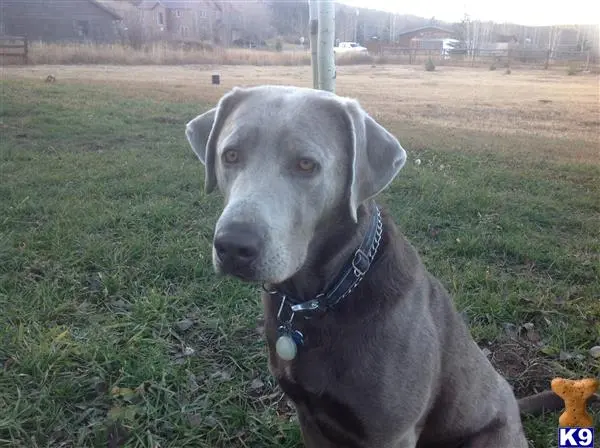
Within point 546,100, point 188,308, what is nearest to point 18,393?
point 188,308

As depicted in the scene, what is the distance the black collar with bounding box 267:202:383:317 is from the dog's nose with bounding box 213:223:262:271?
41cm

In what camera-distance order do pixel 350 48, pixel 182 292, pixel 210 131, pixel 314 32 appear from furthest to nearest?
pixel 350 48 < pixel 314 32 < pixel 182 292 < pixel 210 131

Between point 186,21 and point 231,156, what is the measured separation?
10.0 metres

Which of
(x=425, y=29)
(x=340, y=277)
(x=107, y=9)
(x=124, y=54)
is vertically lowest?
(x=340, y=277)

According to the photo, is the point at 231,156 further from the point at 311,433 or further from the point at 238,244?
the point at 311,433

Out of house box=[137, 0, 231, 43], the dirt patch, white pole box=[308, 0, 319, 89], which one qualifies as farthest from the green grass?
house box=[137, 0, 231, 43]

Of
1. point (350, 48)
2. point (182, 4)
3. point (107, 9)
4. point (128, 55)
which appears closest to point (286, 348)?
point (350, 48)

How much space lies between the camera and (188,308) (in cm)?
363

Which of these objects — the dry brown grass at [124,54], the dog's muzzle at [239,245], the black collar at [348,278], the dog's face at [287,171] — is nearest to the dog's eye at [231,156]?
the dog's face at [287,171]

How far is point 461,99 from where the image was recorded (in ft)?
29.4

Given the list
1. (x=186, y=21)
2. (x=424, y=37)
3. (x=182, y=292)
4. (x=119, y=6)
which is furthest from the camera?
(x=119, y=6)

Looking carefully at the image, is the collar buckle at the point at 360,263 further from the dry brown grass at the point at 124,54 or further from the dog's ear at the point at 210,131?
the dry brown grass at the point at 124,54

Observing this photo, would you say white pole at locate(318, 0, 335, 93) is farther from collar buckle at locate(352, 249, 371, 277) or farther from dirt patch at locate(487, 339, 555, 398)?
collar buckle at locate(352, 249, 371, 277)

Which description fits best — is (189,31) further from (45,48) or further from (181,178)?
(181,178)
